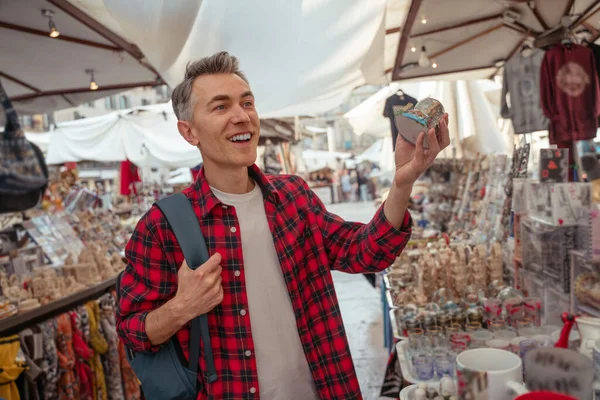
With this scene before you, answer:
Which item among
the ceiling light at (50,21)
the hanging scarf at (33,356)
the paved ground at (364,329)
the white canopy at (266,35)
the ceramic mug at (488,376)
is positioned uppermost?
the ceiling light at (50,21)

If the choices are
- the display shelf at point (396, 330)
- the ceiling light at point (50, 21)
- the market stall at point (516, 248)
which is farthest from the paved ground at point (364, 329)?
the ceiling light at point (50, 21)

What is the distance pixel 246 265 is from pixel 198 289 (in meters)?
0.24

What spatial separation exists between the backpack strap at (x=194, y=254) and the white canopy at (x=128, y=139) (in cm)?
496

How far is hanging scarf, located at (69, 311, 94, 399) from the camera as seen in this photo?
2.91 meters

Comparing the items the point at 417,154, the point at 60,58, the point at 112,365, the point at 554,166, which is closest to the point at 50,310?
the point at 112,365

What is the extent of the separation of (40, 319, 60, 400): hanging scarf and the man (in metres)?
1.72

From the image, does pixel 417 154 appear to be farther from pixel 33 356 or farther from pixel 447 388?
pixel 33 356

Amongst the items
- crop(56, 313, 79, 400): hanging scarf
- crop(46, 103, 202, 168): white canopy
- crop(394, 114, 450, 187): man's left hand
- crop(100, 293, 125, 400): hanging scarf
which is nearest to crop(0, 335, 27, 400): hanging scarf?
crop(56, 313, 79, 400): hanging scarf

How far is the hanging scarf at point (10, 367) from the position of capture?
234 centimetres

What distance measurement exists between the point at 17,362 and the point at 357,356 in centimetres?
296

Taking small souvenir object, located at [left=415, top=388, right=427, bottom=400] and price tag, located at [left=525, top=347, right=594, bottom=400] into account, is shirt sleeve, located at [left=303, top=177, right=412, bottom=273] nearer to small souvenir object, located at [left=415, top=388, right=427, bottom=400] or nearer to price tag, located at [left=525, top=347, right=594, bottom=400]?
small souvenir object, located at [left=415, top=388, right=427, bottom=400]

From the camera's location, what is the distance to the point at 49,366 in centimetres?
267

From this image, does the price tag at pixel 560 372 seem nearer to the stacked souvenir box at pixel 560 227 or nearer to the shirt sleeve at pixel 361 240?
the shirt sleeve at pixel 361 240

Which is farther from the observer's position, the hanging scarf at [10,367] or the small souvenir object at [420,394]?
the hanging scarf at [10,367]
